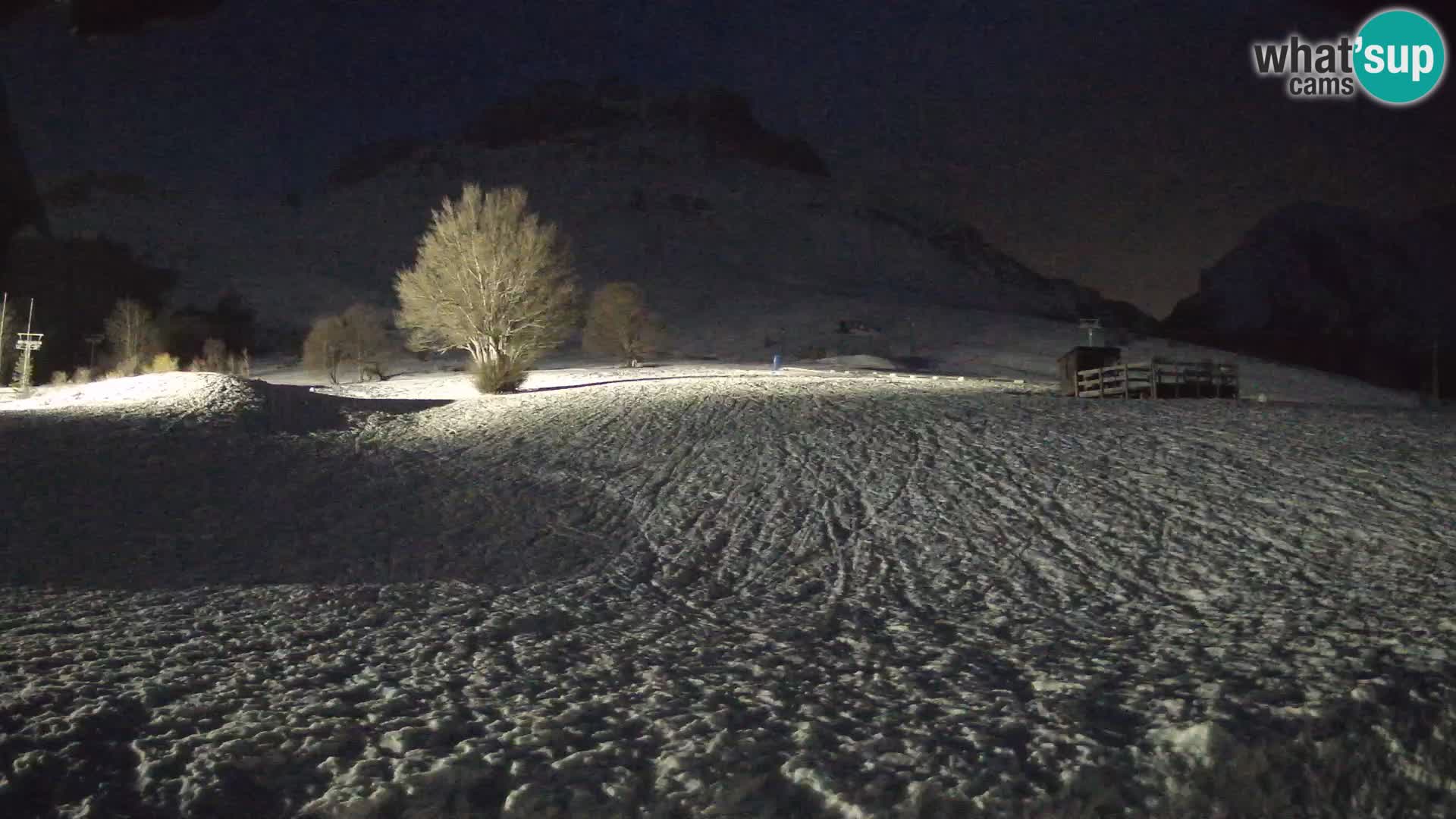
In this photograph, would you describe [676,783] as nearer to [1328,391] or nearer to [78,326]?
[1328,391]

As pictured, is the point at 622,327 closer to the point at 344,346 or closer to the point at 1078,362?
the point at 344,346

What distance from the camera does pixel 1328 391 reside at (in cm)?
4506

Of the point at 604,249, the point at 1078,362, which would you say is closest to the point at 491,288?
the point at 1078,362

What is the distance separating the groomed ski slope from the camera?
4.47 meters

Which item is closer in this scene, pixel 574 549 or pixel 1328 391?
pixel 574 549

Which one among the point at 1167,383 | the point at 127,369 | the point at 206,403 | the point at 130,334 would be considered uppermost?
the point at 130,334

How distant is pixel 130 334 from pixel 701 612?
6508 cm

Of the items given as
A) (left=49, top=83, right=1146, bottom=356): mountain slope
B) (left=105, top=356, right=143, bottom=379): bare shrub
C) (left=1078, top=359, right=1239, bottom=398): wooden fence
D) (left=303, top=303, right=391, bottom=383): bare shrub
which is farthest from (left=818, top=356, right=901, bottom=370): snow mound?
(left=105, top=356, right=143, bottom=379): bare shrub

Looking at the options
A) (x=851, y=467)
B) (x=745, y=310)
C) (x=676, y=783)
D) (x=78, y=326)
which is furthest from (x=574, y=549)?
(x=745, y=310)

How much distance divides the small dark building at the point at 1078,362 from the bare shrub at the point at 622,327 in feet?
110

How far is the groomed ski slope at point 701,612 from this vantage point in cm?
447

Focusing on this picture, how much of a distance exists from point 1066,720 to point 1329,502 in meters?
8.71

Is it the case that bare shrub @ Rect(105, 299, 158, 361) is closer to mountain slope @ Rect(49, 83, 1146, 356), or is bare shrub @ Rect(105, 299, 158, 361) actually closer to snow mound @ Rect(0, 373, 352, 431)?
mountain slope @ Rect(49, 83, 1146, 356)

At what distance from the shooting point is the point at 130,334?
58281 mm
